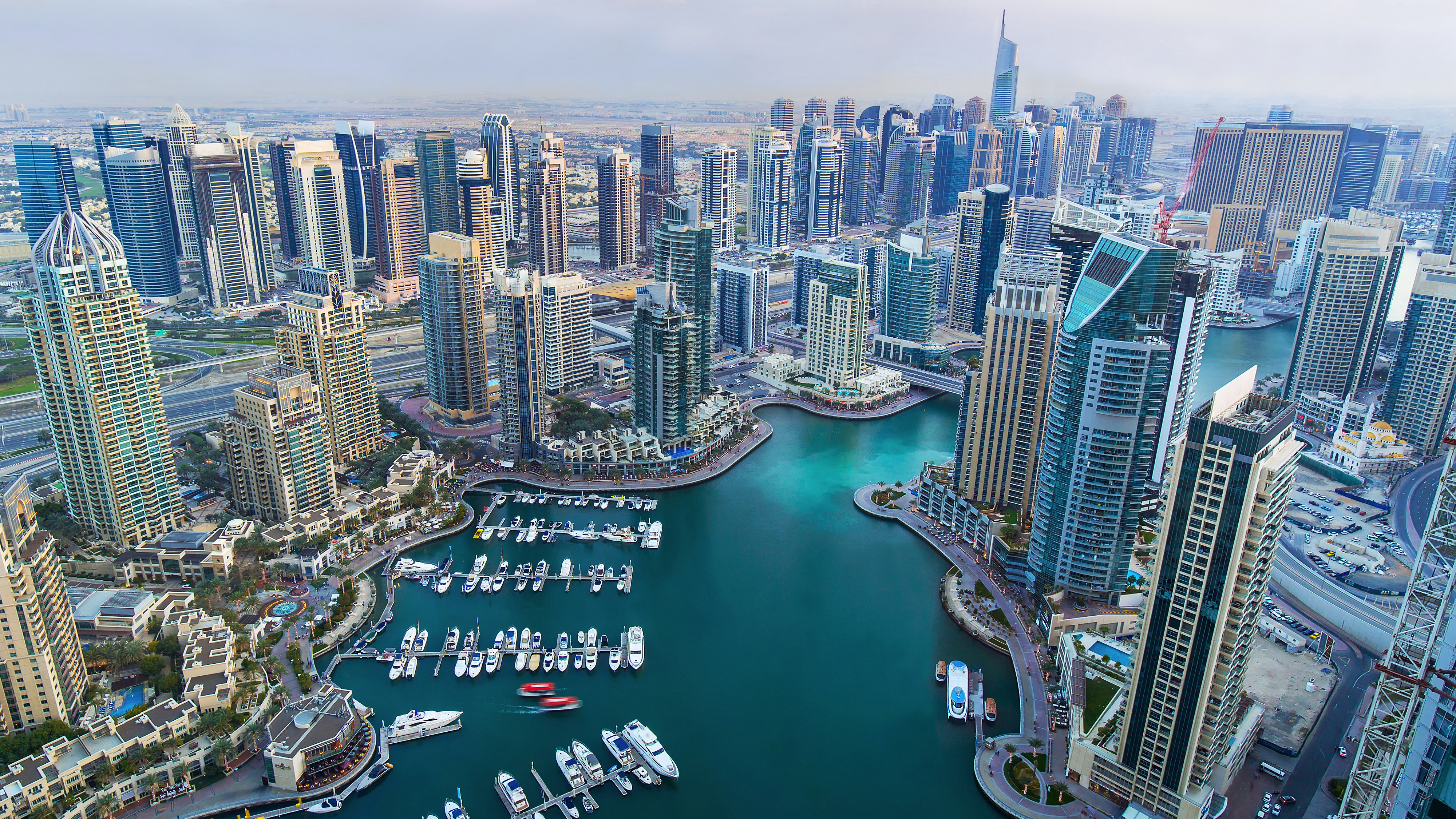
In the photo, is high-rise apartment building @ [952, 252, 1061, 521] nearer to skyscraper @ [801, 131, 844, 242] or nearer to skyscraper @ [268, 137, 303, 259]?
skyscraper @ [801, 131, 844, 242]

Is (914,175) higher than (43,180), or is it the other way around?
(43,180)

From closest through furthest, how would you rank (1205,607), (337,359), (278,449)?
(1205,607) < (278,449) < (337,359)

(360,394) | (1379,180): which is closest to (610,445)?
(360,394)

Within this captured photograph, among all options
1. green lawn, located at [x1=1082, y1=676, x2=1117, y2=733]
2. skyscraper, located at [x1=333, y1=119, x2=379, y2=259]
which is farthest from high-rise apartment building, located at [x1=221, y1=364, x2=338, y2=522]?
skyscraper, located at [x1=333, y1=119, x2=379, y2=259]

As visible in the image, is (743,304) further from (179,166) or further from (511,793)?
(179,166)

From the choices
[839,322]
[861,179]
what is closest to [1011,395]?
[839,322]

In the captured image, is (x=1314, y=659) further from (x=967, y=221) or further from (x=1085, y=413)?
(x=967, y=221)
